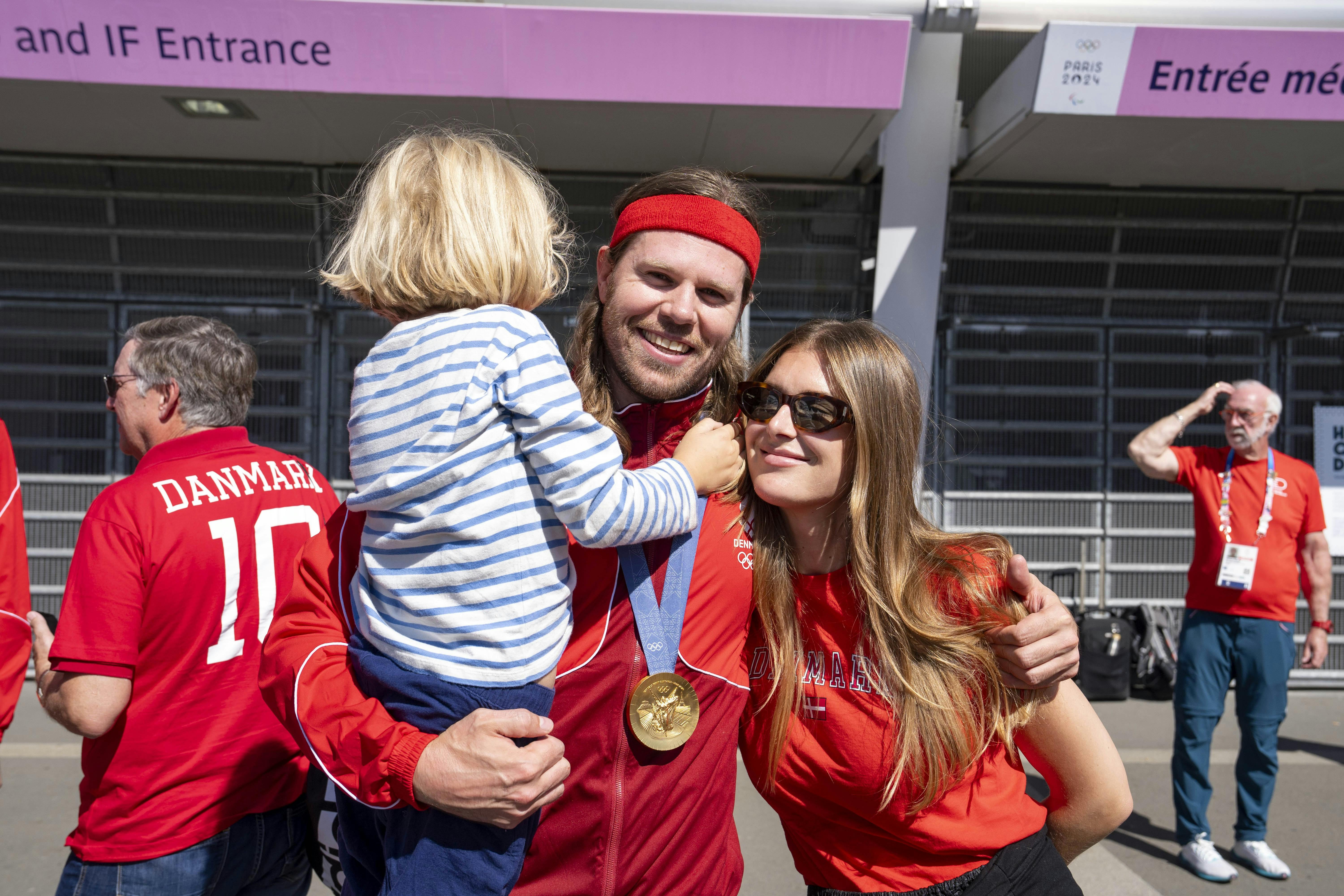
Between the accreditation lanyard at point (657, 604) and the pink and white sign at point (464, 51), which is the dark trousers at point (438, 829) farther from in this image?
the pink and white sign at point (464, 51)

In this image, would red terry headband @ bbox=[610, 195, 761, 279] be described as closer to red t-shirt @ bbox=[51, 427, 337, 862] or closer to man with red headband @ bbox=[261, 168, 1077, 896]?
man with red headband @ bbox=[261, 168, 1077, 896]

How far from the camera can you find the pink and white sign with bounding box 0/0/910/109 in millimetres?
5312

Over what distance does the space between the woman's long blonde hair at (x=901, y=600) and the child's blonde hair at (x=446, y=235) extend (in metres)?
0.65

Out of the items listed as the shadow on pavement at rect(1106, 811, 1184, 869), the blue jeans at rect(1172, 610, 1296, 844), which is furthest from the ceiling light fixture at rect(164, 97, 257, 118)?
the shadow on pavement at rect(1106, 811, 1184, 869)

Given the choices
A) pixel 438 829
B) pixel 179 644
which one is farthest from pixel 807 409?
pixel 179 644

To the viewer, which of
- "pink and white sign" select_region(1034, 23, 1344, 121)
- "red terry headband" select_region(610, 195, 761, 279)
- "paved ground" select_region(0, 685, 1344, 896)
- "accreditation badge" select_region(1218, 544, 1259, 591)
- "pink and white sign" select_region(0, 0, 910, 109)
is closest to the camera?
"red terry headband" select_region(610, 195, 761, 279)

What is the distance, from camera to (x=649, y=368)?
1875 millimetres

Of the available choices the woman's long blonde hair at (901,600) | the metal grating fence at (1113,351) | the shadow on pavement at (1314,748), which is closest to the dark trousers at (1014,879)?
the woman's long blonde hair at (901,600)

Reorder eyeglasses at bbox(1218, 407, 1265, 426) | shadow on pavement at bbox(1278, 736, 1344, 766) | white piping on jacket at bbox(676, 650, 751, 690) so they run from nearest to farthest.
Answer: white piping on jacket at bbox(676, 650, 751, 690) → eyeglasses at bbox(1218, 407, 1265, 426) → shadow on pavement at bbox(1278, 736, 1344, 766)

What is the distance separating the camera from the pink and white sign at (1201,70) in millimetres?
5508

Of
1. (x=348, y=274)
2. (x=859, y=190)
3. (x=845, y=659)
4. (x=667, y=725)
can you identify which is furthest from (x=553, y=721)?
(x=859, y=190)

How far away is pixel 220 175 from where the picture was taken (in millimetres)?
7121

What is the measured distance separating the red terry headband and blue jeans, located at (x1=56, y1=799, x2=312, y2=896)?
1.94 metres

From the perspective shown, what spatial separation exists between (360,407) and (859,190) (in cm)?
648
